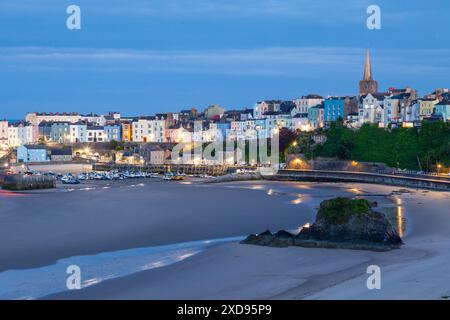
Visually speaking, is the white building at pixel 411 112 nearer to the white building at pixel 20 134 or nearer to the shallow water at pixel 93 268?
the shallow water at pixel 93 268

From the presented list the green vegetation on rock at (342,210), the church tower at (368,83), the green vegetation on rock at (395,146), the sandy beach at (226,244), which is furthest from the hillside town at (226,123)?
the green vegetation on rock at (342,210)

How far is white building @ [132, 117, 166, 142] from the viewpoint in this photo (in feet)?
356

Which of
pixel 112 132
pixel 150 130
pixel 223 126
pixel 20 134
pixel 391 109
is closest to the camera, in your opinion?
pixel 391 109

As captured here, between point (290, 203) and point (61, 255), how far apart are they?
14.8 m

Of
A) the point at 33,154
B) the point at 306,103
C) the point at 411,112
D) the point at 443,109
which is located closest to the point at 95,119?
the point at 33,154

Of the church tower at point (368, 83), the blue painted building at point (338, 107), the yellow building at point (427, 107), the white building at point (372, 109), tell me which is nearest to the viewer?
the yellow building at point (427, 107)

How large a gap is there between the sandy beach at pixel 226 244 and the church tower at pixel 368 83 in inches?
2561

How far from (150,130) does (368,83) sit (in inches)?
1321

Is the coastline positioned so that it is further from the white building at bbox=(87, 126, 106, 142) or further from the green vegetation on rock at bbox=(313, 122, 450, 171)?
the white building at bbox=(87, 126, 106, 142)

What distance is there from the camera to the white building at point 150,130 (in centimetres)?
10838

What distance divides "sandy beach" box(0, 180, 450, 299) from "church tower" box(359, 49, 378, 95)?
6505 cm

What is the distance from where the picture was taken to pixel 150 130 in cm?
10906

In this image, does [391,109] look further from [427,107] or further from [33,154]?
[33,154]

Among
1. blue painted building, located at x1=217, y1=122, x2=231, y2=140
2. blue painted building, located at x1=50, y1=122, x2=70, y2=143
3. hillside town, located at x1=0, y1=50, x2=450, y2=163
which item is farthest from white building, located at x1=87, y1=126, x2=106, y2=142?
blue painted building, located at x1=217, y1=122, x2=231, y2=140
